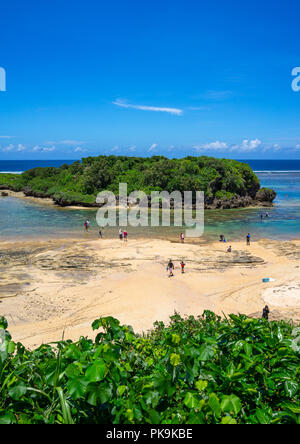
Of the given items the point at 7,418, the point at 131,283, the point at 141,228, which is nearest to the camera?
the point at 7,418

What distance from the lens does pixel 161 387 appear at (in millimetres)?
2973

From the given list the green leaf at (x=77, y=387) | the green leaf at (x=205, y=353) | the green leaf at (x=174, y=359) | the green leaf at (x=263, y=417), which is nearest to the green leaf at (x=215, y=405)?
the green leaf at (x=263, y=417)

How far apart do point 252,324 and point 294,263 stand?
21084 millimetres

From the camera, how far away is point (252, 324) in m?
4.02

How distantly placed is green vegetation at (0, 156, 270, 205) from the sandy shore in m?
26.5

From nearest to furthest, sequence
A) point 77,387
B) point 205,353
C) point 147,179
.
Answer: point 77,387 < point 205,353 < point 147,179

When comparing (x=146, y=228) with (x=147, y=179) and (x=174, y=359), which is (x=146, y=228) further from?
(x=174, y=359)

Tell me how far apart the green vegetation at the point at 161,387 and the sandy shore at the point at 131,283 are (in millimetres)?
9322

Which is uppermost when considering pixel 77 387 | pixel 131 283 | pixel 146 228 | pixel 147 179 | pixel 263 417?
pixel 147 179

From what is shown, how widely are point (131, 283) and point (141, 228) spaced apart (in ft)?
57.3

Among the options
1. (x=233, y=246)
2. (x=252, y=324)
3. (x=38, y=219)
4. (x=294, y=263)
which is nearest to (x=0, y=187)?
(x=38, y=219)

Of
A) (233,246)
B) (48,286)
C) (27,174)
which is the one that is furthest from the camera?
(27,174)

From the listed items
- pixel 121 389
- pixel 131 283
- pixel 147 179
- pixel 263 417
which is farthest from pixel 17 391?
pixel 147 179
